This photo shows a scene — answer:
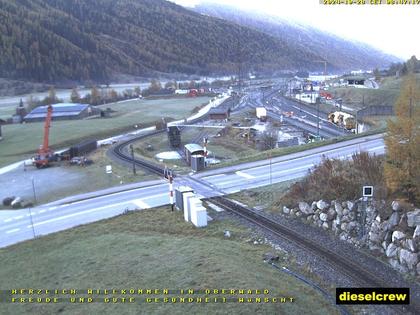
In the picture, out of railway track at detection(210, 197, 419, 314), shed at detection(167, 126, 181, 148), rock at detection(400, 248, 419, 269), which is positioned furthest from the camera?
shed at detection(167, 126, 181, 148)

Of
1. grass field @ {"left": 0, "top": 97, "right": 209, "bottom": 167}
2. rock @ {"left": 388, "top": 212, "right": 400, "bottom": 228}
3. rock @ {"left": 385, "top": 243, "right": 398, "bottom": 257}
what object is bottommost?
grass field @ {"left": 0, "top": 97, "right": 209, "bottom": 167}

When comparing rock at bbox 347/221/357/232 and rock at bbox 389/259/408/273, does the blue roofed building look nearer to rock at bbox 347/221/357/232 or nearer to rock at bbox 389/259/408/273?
rock at bbox 347/221/357/232

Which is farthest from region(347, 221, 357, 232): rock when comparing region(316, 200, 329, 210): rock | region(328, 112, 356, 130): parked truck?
region(328, 112, 356, 130): parked truck

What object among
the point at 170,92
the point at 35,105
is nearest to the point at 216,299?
the point at 35,105

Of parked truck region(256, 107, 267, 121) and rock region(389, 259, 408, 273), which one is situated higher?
rock region(389, 259, 408, 273)

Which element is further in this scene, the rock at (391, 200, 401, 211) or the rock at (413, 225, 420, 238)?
the rock at (391, 200, 401, 211)

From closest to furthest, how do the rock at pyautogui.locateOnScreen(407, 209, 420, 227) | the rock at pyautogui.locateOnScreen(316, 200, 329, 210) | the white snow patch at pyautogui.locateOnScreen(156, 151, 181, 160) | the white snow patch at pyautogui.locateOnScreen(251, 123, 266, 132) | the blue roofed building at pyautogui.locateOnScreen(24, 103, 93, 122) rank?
the rock at pyautogui.locateOnScreen(407, 209, 420, 227) < the rock at pyautogui.locateOnScreen(316, 200, 329, 210) < the white snow patch at pyautogui.locateOnScreen(156, 151, 181, 160) < the white snow patch at pyautogui.locateOnScreen(251, 123, 266, 132) < the blue roofed building at pyautogui.locateOnScreen(24, 103, 93, 122)

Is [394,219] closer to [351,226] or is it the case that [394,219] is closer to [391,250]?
[391,250]
